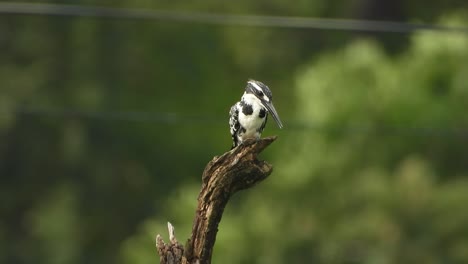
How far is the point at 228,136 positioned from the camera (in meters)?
21.2

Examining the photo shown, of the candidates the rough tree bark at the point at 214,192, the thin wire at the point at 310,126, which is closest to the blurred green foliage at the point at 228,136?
the thin wire at the point at 310,126

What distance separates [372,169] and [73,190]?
4886 millimetres

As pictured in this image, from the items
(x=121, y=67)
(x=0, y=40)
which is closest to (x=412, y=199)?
(x=121, y=67)

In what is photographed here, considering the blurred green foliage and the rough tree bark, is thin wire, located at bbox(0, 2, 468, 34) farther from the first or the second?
the rough tree bark

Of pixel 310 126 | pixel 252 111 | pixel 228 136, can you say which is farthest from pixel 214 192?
pixel 228 136

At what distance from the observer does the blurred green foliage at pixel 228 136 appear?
1884 cm

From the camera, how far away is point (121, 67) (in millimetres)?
21547

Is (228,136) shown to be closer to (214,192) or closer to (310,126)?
(310,126)

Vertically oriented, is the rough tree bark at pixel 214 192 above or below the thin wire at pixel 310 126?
below

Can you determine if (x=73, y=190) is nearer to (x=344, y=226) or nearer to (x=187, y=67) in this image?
(x=187, y=67)

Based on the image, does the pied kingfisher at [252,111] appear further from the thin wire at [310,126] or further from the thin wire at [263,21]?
the thin wire at [310,126]

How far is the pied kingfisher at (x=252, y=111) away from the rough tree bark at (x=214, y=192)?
3.73 feet

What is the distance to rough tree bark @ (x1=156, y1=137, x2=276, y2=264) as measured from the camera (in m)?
9.43

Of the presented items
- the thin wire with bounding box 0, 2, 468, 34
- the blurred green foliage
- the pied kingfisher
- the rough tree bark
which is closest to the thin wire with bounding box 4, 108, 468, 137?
the blurred green foliage
